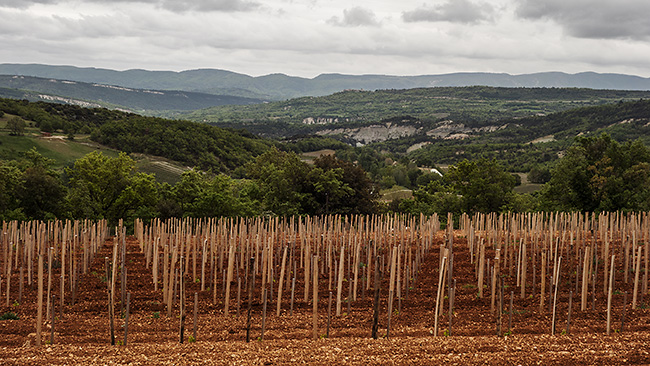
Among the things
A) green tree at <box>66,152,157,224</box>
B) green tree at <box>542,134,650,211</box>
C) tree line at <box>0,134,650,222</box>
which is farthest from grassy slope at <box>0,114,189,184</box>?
green tree at <box>542,134,650,211</box>

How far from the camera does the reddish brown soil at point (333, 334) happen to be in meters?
8.66

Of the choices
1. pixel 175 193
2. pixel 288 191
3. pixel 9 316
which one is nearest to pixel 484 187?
pixel 288 191

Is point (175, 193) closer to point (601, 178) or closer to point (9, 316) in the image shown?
point (601, 178)

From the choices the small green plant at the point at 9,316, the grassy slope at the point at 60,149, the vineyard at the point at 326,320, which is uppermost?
the vineyard at the point at 326,320

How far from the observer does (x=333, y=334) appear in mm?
10828

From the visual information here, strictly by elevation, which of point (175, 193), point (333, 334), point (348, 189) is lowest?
point (175, 193)

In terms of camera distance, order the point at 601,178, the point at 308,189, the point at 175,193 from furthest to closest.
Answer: the point at 308,189 < the point at 175,193 < the point at 601,178

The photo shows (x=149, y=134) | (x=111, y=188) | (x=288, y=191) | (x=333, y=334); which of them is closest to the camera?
(x=333, y=334)

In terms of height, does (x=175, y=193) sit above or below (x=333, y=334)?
below

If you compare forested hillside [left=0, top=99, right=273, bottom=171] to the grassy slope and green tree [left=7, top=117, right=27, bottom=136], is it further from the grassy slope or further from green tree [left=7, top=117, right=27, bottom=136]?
green tree [left=7, top=117, right=27, bottom=136]

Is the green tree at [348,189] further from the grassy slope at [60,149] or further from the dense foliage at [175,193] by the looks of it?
the grassy slope at [60,149]

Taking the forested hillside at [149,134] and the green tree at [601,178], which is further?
the forested hillside at [149,134]

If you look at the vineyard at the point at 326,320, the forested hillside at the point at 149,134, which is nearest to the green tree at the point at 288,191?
the vineyard at the point at 326,320

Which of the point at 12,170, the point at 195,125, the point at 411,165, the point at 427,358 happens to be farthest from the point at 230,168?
the point at 427,358
